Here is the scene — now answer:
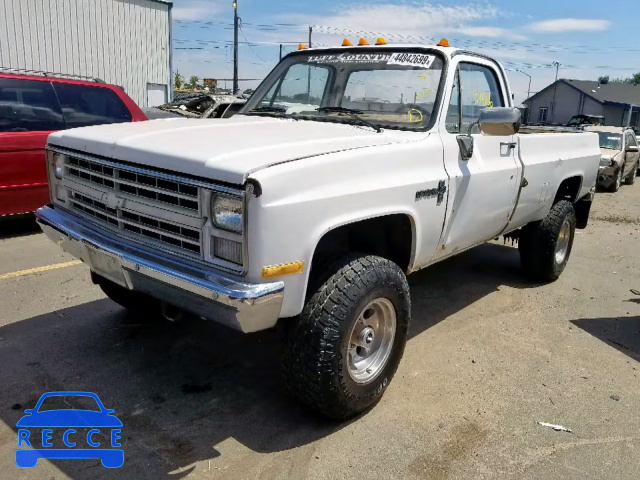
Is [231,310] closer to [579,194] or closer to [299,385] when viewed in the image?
[299,385]

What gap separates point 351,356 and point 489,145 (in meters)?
1.99

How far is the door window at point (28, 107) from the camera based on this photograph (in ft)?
21.1

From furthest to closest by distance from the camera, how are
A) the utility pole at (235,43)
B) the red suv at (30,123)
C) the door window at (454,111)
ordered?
the utility pole at (235,43), the red suv at (30,123), the door window at (454,111)

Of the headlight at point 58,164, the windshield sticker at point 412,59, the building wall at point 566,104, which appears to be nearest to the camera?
the headlight at point 58,164

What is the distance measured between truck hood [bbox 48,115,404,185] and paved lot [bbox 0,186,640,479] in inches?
55.3

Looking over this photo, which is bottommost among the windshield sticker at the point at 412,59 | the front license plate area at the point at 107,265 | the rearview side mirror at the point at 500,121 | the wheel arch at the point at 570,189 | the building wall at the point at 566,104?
the front license plate area at the point at 107,265

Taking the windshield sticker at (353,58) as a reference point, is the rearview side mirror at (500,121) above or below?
below

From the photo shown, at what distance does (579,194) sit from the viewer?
232 inches

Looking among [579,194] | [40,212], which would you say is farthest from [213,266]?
[579,194]

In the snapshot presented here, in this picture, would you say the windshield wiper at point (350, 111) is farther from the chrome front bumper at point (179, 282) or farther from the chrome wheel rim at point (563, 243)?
the chrome wheel rim at point (563, 243)

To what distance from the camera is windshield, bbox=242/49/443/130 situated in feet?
12.5

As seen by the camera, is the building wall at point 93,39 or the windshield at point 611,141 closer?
the windshield at point 611,141

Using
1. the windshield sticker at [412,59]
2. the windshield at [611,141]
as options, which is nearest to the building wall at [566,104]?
the windshield at [611,141]

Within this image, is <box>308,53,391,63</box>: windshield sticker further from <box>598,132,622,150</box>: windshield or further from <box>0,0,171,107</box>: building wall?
<box>0,0,171,107</box>: building wall
